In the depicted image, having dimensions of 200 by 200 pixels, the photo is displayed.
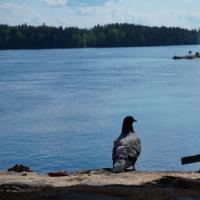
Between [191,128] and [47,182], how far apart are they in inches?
1111

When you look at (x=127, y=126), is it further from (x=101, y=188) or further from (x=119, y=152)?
(x=101, y=188)

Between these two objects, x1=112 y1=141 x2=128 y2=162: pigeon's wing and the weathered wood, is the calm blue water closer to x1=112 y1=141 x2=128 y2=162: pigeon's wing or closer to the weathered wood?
x1=112 y1=141 x2=128 y2=162: pigeon's wing

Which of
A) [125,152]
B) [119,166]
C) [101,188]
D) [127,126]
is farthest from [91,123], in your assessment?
[101,188]

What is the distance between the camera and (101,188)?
9.05 meters

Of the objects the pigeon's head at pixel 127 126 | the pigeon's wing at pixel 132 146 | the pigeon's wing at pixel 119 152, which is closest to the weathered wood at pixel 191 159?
the pigeon's wing at pixel 119 152

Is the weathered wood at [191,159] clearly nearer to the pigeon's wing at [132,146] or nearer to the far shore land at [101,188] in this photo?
the far shore land at [101,188]

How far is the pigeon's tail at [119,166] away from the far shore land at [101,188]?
0.94 m

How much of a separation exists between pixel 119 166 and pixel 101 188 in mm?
3502

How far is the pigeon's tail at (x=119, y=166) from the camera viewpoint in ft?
40.6

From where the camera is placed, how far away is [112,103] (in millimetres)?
53031

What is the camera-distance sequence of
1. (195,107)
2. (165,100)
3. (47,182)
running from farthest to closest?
1. (165,100)
2. (195,107)
3. (47,182)

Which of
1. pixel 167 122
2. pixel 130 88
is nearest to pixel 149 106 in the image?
pixel 167 122

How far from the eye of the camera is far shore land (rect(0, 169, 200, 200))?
8148 mm

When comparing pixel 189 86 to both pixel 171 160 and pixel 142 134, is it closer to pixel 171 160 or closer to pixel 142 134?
pixel 142 134
